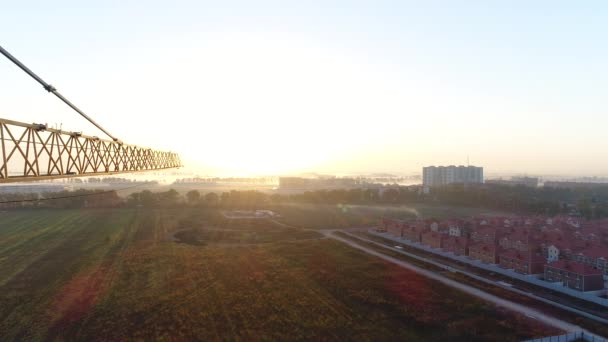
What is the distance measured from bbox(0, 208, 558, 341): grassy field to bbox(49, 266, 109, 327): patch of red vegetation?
6cm

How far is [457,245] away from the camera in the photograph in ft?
107

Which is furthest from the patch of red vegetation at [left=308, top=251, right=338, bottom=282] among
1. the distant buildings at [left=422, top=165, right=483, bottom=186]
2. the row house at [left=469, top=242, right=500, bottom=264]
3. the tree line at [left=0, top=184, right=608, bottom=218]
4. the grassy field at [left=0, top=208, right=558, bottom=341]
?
the distant buildings at [left=422, top=165, right=483, bottom=186]

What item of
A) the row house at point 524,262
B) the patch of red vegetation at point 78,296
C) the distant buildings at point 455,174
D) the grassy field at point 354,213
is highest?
the distant buildings at point 455,174

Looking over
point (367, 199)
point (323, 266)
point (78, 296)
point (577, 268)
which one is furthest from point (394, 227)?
point (367, 199)

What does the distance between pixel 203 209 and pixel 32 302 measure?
41008 millimetres

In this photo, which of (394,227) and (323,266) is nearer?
(323,266)

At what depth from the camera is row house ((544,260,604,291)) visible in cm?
2306

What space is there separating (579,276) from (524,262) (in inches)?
152

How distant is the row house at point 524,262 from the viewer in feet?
86.9

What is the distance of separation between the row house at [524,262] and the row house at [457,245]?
3.73 meters

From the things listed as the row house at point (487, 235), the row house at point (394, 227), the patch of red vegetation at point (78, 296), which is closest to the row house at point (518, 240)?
the row house at point (487, 235)

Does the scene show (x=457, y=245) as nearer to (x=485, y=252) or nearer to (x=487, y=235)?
(x=485, y=252)

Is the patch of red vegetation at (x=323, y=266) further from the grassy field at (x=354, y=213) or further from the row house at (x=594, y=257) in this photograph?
the row house at (x=594, y=257)

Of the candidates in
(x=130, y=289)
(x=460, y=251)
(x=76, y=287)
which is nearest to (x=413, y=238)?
(x=460, y=251)
